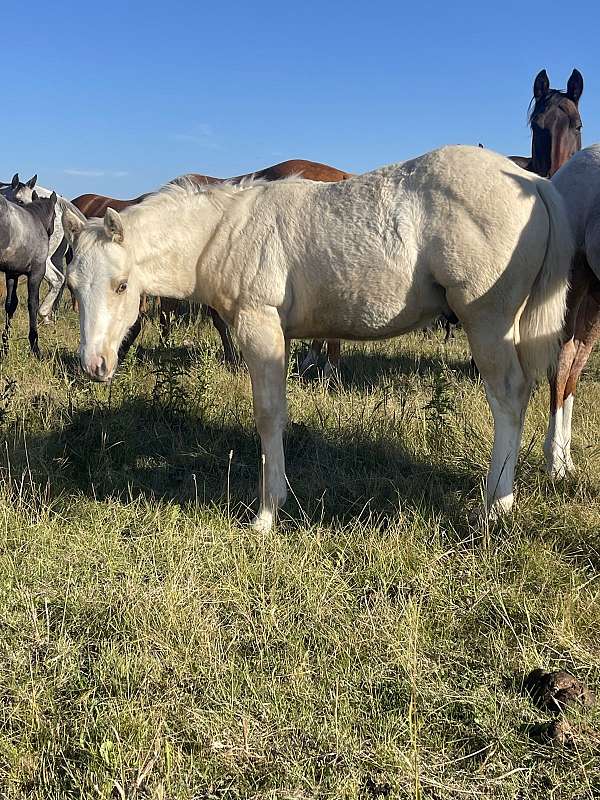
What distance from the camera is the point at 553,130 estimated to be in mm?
6535

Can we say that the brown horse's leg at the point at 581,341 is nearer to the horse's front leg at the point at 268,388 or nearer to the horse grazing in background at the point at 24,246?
the horse's front leg at the point at 268,388

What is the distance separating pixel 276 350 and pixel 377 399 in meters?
2.10

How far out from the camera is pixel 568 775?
2025 mm

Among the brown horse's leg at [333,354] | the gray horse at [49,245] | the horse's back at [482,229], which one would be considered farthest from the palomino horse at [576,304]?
the gray horse at [49,245]

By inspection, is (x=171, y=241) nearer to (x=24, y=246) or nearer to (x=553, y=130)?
(x=553, y=130)

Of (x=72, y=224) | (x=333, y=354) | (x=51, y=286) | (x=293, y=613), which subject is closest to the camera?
(x=293, y=613)

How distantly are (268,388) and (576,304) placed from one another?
77.9 inches

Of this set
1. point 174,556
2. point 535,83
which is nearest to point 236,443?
point 174,556

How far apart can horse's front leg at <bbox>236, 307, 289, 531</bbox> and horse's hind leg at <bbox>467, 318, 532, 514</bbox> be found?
1.05 meters

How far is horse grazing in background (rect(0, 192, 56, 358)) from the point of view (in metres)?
8.55

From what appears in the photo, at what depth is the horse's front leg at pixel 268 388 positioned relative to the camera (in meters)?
3.68

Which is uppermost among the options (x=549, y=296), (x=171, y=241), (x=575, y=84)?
(x=575, y=84)

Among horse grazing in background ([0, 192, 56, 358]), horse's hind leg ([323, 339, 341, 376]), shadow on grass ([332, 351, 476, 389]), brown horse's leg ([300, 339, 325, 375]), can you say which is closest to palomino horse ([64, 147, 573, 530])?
shadow on grass ([332, 351, 476, 389])

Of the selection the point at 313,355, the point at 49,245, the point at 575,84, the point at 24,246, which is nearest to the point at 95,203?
the point at 49,245
